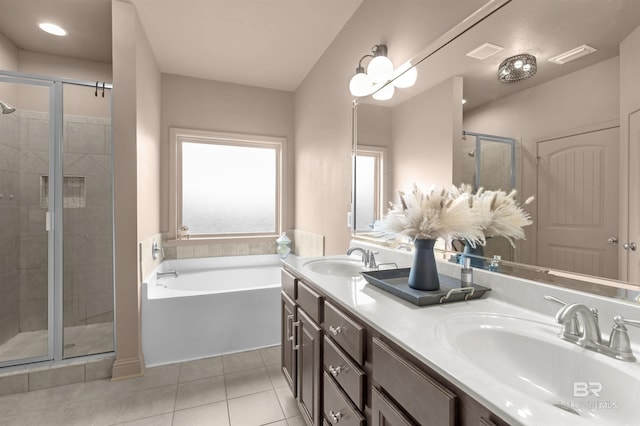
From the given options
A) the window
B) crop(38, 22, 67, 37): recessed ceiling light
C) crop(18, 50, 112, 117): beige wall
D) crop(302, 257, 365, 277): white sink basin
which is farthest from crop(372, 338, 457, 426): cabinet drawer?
crop(38, 22, 67, 37): recessed ceiling light

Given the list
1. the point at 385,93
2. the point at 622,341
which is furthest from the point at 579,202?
the point at 385,93

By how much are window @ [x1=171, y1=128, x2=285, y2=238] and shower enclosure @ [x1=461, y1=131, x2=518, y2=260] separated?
8.87ft

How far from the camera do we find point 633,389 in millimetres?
584

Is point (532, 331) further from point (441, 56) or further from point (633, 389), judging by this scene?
point (441, 56)

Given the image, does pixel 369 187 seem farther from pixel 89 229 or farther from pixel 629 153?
pixel 89 229

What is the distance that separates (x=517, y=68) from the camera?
42.4 inches

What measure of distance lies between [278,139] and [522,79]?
2897 mm

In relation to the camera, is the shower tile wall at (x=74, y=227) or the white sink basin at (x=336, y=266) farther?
the shower tile wall at (x=74, y=227)

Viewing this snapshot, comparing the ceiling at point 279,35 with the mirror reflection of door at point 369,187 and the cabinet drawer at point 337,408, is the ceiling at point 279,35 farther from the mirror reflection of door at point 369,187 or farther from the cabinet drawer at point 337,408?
the cabinet drawer at point 337,408

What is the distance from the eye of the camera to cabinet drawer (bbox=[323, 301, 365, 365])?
98 centimetres

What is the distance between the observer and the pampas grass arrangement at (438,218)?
1.05m

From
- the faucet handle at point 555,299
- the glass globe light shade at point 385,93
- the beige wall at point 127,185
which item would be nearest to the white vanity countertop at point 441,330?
the faucet handle at point 555,299

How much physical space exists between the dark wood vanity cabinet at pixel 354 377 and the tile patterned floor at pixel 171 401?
0.29m

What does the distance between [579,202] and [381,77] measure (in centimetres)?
129
